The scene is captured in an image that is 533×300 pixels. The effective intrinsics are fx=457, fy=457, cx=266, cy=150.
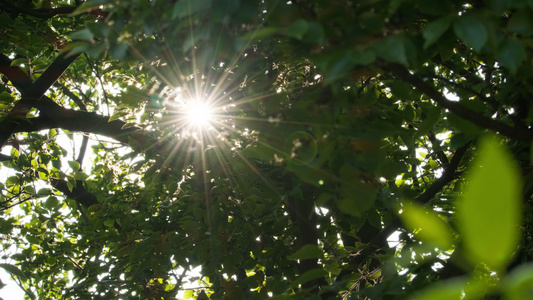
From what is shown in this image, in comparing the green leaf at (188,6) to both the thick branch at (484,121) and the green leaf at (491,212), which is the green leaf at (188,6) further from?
the green leaf at (491,212)

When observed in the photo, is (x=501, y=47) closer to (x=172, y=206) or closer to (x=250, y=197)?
(x=250, y=197)

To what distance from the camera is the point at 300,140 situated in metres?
1.52

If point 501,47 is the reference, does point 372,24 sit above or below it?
above

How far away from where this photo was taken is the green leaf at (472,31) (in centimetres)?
100

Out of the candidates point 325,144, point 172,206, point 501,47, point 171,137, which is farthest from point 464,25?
point 172,206

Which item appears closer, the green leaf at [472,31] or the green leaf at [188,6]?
the green leaf at [472,31]

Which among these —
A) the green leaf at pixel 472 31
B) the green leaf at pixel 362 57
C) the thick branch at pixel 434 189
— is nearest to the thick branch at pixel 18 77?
the thick branch at pixel 434 189

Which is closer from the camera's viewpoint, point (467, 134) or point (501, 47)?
point (501, 47)

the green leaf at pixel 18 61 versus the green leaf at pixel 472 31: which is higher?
the green leaf at pixel 18 61

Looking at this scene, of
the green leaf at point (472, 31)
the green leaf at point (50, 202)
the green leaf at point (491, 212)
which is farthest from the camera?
the green leaf at point (50, 202)

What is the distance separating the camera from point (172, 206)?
11.2 feet

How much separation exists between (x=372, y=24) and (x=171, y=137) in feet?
6.34

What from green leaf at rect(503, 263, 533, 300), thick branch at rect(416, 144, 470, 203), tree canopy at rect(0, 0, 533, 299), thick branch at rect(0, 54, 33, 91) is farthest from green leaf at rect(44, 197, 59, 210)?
green leaf at rect(503, 263, 533, 300)

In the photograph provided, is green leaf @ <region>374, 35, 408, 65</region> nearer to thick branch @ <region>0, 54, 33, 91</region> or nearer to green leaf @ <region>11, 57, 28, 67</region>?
green leaf @ <region>11, 57, 28, 67</region>
